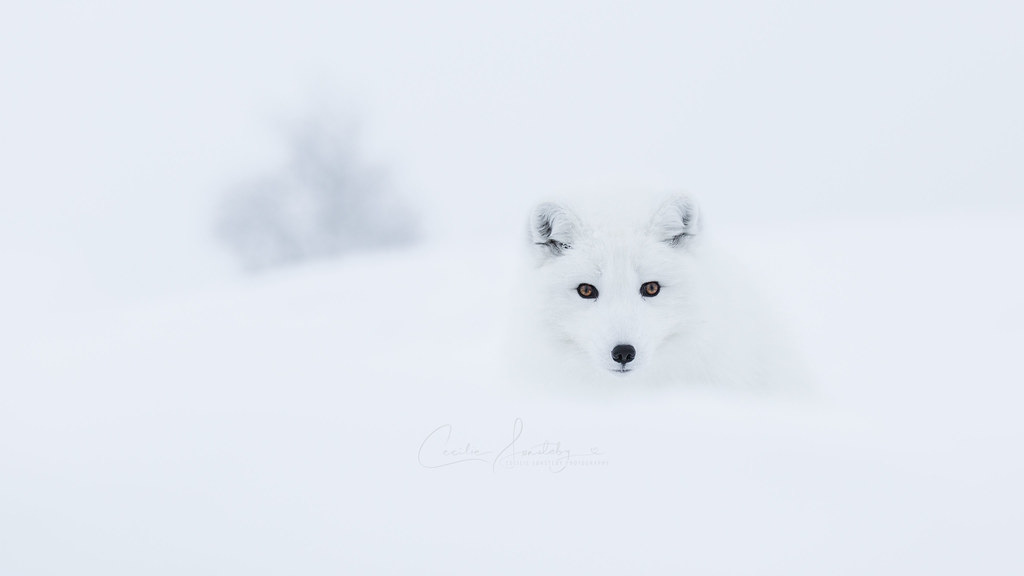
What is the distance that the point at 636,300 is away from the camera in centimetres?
280

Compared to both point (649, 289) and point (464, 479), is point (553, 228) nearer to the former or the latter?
point (649, 289)

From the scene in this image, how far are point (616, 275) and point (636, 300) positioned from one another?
12 cm

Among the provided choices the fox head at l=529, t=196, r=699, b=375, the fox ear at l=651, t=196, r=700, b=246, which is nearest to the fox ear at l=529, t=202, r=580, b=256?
the fox head at l=529, t=196, r=699, b=375

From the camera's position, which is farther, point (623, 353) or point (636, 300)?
point (636, 300)

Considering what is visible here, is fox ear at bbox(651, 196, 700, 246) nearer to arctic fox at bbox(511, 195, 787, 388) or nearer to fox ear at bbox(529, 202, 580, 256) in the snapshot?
arctic fox at bbox(511, 195, 787, 388)

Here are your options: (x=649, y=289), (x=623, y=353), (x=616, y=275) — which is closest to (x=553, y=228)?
(x=616, y=275)

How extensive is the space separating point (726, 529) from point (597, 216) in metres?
1.44

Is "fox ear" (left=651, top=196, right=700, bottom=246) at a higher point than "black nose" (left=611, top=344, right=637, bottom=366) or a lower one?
higher

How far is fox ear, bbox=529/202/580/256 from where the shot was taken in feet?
9.68

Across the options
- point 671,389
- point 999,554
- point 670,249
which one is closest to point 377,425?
point 671,389

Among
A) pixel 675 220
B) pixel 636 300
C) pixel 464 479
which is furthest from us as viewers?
pixel 675 220

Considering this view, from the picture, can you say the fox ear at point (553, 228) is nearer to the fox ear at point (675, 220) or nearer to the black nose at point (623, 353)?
the fox ear at point (675, 220)

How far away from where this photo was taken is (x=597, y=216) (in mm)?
2959

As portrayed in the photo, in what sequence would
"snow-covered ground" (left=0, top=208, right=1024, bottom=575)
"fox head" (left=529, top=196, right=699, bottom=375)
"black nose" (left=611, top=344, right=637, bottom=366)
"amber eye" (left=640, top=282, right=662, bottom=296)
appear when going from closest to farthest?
"snow-covered ground" (left=0, top=208, right=1024, bottom=575) → "black nose" (left=611, top=344, right=637, bottom=366) → "fox head" (left=529, top=196, right=699, bottom=375) → "amber eye" (left=640, top=282, right=662, bottom=296)
